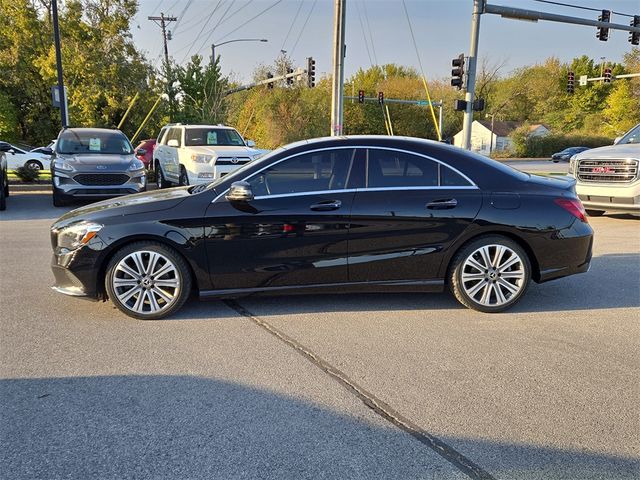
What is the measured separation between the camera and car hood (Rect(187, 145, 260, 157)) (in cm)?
1259

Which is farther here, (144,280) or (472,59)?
(472,59)

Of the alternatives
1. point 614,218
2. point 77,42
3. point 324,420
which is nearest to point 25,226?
point 324,420

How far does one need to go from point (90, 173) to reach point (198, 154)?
8.29 ft

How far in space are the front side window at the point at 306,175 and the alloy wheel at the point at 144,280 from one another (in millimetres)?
1110

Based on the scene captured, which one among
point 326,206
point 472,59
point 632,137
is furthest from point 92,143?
point 472,59

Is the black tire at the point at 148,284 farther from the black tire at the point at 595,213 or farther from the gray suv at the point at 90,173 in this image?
the black tire at the point at 595,213

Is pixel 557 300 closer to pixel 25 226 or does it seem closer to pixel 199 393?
pixel 199 393

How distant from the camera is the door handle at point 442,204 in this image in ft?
16.1

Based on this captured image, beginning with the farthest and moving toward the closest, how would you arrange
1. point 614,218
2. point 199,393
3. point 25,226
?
point 614,218, point 25,226, point 199,393

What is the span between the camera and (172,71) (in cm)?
2873

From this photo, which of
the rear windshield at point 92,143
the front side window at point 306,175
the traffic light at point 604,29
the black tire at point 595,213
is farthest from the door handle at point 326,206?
the traffic light at point 604,29

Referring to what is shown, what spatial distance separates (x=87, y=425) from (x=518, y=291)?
3873mm

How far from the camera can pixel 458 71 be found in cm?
1911

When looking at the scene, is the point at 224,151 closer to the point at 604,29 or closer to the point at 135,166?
the point at 135,166
